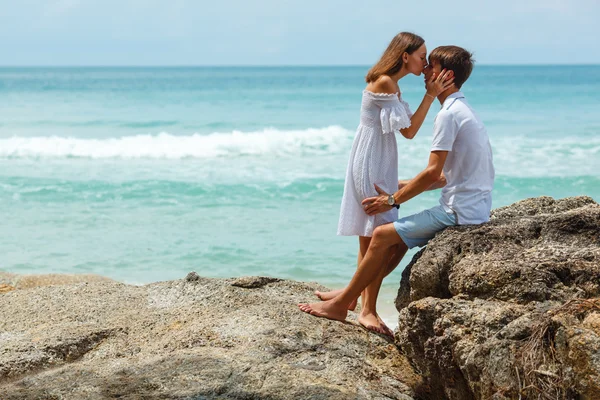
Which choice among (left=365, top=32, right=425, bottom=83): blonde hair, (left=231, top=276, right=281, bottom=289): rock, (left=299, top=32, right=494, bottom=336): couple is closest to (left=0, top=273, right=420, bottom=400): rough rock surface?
(left=231, top=276, right=281, bottom=289): rock

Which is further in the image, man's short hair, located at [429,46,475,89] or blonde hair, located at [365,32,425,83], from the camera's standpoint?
blonde hair, located at [365,32,425,83]

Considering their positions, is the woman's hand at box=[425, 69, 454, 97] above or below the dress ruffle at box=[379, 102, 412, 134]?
above

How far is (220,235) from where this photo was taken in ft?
35.2

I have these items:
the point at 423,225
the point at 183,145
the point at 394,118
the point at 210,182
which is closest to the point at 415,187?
the point at 423,225

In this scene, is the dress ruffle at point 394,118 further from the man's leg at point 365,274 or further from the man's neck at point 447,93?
the man's leg at point 365,274

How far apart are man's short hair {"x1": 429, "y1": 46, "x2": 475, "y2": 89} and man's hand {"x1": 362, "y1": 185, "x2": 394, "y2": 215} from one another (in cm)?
79

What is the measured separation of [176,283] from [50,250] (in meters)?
5.37

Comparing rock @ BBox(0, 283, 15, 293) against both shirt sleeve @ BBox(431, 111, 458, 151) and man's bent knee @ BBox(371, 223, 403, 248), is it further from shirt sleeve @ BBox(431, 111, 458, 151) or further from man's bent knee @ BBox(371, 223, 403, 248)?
shirt sleeve @ BBox(431, 111, 458, 151)

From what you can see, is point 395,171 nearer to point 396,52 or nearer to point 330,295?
point 396,52

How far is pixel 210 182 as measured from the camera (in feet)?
48.1

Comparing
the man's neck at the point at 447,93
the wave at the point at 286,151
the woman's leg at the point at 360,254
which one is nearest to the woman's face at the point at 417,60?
the man's neck at the point at 447,93

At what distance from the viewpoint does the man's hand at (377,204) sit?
14.9 ft

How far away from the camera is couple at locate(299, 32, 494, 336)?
4250 millimetres

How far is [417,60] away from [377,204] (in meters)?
0.91
